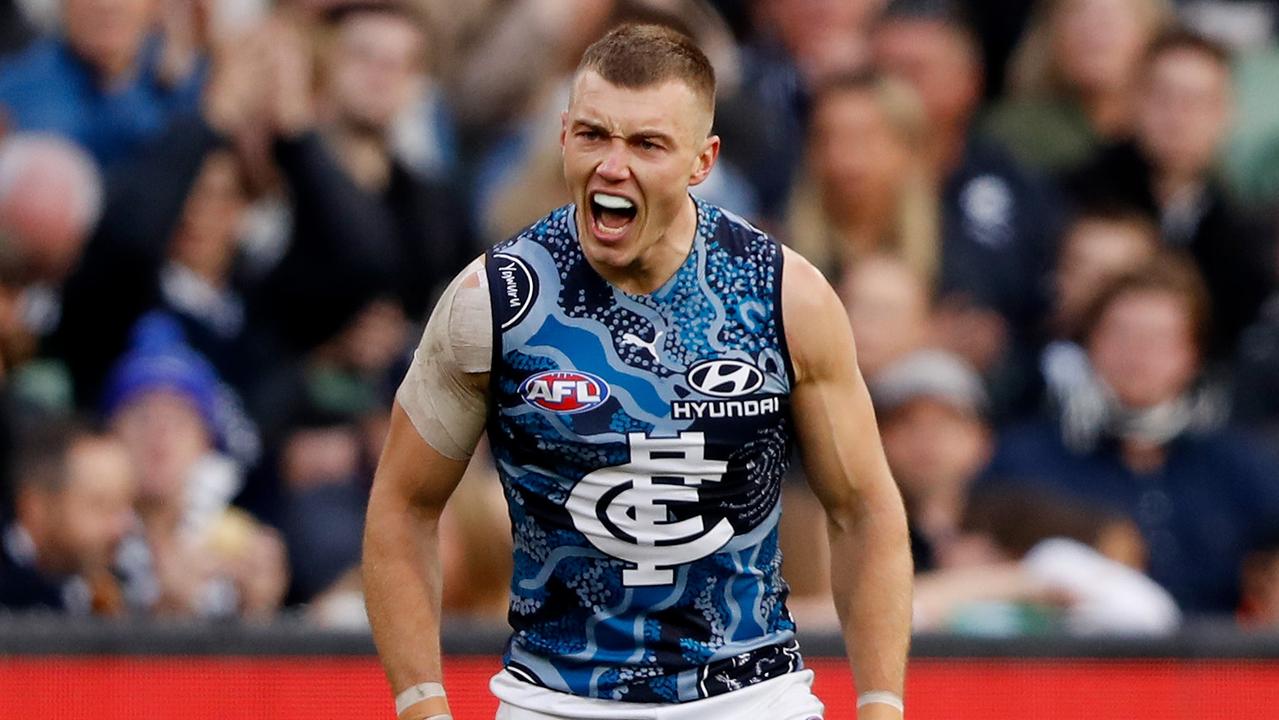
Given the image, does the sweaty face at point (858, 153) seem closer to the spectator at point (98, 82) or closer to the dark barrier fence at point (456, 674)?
the dark barrier fence at point (456, 674)

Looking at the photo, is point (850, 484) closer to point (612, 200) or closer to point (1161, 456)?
point (612, 200)

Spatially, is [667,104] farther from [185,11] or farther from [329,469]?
[185,11]

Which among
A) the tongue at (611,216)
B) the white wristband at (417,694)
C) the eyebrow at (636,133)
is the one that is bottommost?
the white wristband at (417,694)

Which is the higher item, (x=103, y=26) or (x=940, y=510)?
(x=103, y=26)

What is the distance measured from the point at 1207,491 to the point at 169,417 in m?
3.93

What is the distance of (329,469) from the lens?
7.34 meters

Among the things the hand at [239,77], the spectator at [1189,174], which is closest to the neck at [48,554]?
the hand at [239,77]

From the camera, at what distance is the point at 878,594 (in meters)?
3.80

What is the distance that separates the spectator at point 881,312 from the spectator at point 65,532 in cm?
286

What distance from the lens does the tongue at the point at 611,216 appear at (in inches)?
141

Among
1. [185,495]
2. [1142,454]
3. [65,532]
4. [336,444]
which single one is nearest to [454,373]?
[65,532]

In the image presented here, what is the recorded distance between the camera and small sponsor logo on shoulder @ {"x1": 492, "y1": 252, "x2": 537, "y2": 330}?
12.0 feet

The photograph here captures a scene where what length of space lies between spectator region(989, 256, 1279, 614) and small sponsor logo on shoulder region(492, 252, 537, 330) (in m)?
4.20

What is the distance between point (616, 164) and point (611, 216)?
117mm
